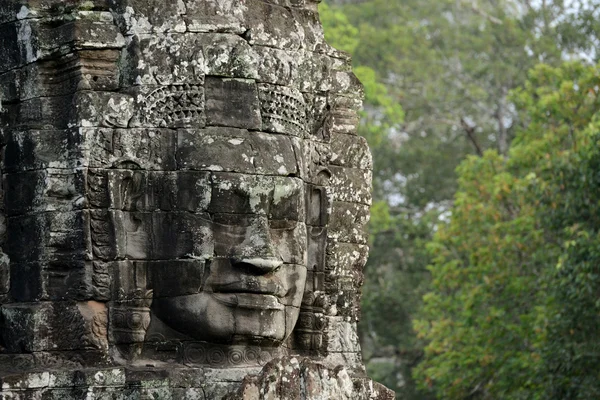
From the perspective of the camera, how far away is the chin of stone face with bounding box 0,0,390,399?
13.8 m

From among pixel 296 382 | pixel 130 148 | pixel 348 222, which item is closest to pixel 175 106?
pixel 130 148

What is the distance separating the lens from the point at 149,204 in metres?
13.9

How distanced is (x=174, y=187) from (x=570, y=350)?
13.4 metres

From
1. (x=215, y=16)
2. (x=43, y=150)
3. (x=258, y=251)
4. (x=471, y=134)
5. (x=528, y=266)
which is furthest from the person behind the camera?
(x=471, y=134)

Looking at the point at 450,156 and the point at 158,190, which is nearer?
the point at 158,190

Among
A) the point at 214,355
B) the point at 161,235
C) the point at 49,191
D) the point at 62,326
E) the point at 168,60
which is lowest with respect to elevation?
the point at 214,355

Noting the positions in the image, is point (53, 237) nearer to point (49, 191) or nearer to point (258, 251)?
point (49, 191)

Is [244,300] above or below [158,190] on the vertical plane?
below

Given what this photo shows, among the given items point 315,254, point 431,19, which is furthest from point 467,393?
point 431,19

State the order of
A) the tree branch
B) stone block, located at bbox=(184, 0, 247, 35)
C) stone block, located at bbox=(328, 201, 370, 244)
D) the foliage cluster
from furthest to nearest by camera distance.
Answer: the tree branch < the foliage cluster < stone block, located at bbox=(328, 201, 370, 244) < stone block, located at bbox=(184, 0, 247, 35)

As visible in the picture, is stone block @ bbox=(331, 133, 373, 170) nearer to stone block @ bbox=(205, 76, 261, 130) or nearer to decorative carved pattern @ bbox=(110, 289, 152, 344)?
stone block @ bbox=(205, 76, 261, 130)

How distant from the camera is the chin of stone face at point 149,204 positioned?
13766 millimetres

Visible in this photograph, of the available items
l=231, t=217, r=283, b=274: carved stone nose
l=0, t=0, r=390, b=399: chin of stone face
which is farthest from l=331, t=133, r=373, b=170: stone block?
l=231, t=217, r=283, b=274: carved stone nose

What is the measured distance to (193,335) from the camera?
13883 millimetres
